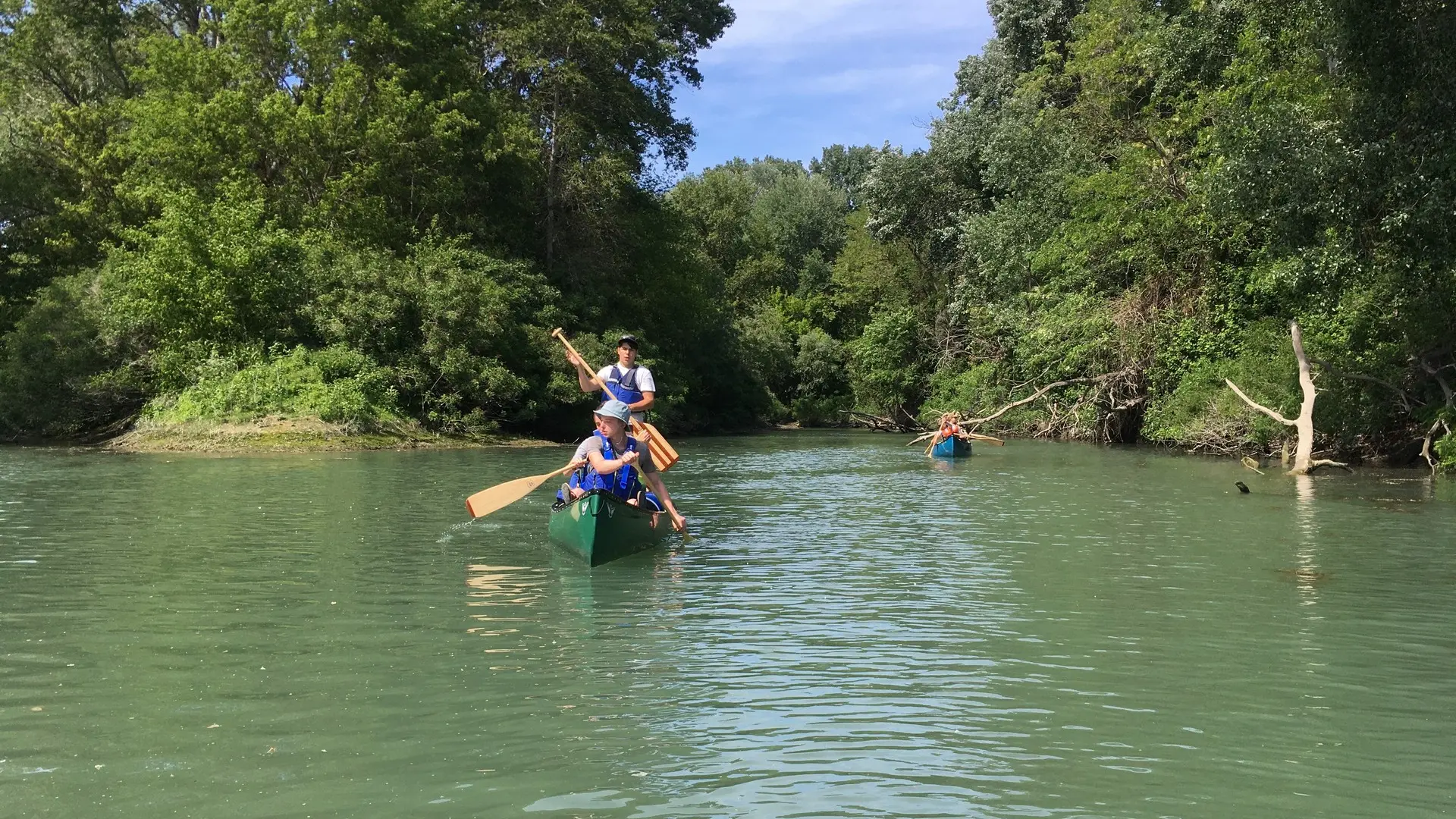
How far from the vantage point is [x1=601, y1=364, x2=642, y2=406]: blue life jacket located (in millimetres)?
12820

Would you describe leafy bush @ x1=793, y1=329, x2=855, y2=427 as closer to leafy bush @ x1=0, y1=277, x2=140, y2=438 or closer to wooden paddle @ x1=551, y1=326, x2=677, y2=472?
leafy bush @ x1=0, y1=277, x2=140, y2=438

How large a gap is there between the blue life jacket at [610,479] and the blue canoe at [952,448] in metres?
17.0

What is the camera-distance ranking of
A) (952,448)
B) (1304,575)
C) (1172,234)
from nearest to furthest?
1. (1304,575)
2. (952,448)
3. (1172,234)

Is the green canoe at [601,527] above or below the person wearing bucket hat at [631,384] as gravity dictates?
below

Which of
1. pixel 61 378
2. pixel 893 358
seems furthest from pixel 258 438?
pixel 893 358

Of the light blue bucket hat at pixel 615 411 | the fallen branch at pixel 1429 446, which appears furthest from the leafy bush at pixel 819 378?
the light blue bucket hat at pixel 615 411

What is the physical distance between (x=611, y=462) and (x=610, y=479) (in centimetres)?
52

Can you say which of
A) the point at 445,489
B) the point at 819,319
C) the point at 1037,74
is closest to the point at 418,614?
the point at 445,489

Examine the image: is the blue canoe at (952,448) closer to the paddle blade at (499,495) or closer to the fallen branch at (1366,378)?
the fallen branch at (1366,378)

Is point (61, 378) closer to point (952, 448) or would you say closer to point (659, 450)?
point (952, 448)

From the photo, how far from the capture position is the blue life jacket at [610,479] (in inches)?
484

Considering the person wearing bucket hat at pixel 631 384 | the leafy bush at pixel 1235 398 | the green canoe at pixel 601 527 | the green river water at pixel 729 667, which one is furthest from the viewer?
the leafy bush at pixel 1235 398

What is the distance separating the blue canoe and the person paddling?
16.8 metres

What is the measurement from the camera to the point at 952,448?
28.7 meters
